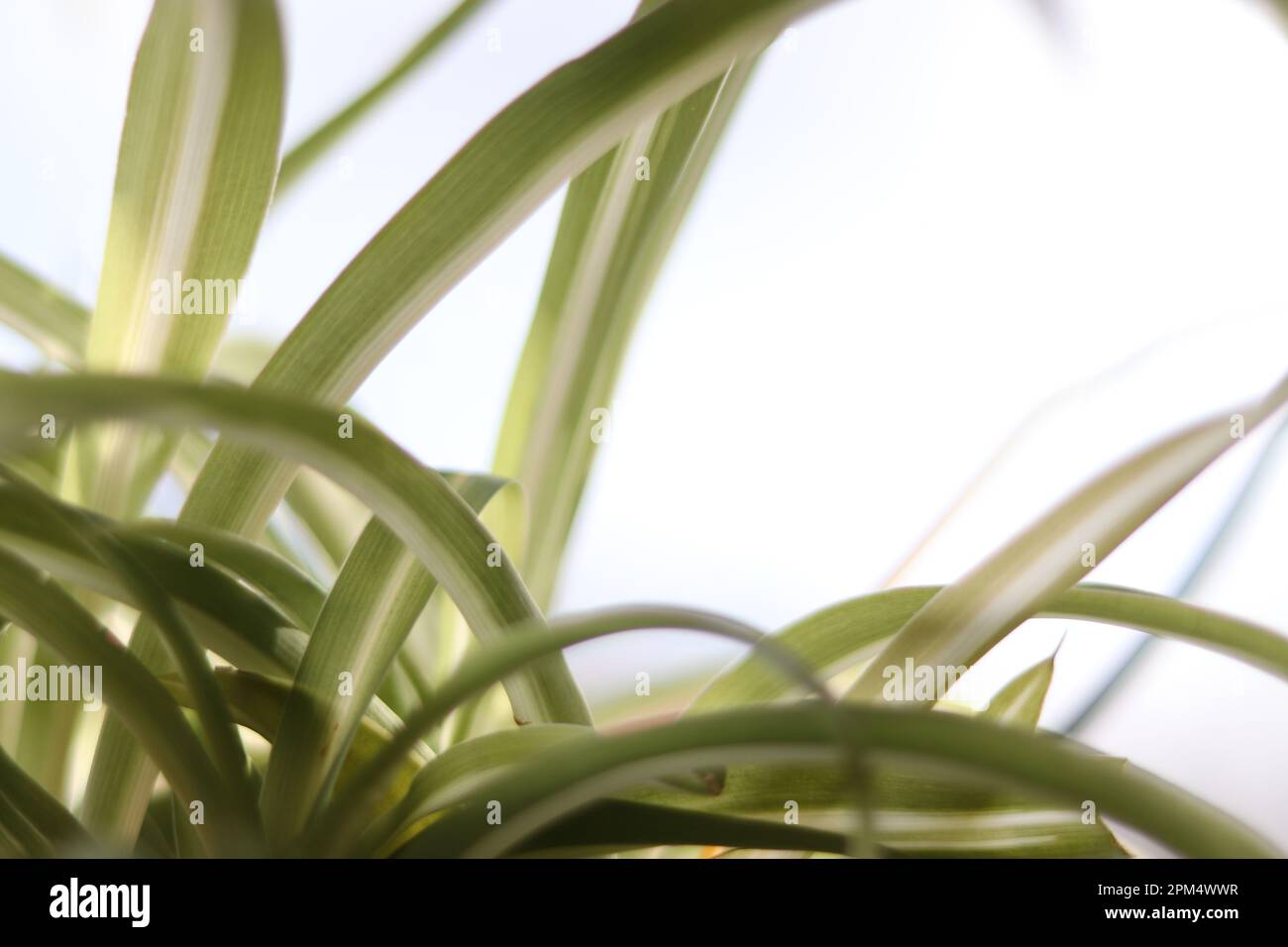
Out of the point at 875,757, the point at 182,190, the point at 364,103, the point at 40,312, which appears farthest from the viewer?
the point at 364,103

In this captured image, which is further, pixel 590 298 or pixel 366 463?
pixel 590 298

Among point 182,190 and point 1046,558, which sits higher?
point 182,190

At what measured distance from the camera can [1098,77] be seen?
0.70m

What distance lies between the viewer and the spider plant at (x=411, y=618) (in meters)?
0.26

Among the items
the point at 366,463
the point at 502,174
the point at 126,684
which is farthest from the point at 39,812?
the point at 502,174

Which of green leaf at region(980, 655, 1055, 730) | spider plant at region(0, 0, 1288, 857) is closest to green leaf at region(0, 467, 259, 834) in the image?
spider plant at region(0, 0, 1288, 857)

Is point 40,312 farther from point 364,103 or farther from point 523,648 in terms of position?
point 523,648

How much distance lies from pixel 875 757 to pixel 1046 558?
13 centimetres

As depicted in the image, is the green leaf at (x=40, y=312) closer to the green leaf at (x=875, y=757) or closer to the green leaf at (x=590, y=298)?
the green leaf at (x=590, y=298)

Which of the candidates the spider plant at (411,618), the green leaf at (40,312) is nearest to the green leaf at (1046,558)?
the spider plant at (411,618)

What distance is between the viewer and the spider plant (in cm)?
26

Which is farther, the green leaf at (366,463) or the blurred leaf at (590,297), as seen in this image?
the blurred leaf at (590,297)

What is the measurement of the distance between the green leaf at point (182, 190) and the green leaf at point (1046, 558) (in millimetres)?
307

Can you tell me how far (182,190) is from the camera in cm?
36
